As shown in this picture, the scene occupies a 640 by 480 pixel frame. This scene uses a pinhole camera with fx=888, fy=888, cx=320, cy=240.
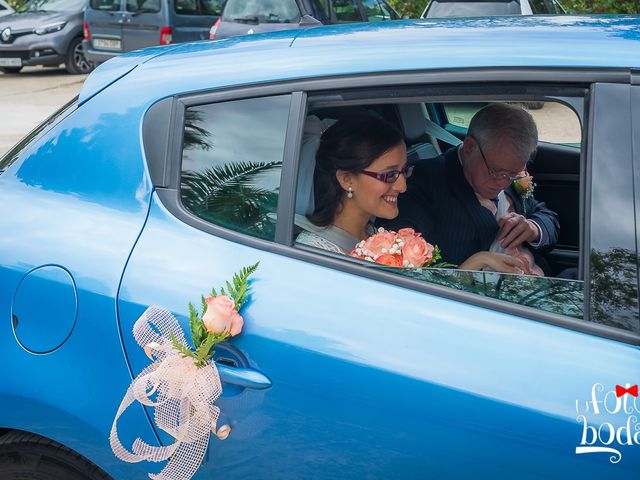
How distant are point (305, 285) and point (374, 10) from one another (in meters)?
10.4

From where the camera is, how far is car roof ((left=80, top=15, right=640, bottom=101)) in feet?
6.34

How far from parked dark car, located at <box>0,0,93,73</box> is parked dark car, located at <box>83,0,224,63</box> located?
1329 millimetres

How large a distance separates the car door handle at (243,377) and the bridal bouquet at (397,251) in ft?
1.56

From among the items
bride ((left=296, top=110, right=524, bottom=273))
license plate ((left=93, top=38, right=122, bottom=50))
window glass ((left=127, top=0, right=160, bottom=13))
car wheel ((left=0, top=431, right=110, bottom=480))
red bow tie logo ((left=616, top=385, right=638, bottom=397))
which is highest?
window glass ((left=127, top=0, right=160, bottom=13))

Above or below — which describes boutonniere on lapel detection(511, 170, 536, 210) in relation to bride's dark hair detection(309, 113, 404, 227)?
above

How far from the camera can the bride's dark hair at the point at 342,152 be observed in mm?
2510

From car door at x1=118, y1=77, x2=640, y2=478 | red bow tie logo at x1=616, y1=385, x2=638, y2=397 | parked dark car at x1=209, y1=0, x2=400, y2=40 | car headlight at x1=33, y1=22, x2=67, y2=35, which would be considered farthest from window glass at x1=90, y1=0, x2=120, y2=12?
red bow tie logo at x1=616, y1=385, x2=638, y2=397

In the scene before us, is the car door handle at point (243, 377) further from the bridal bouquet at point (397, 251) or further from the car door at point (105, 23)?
the car door at point (105, 23)

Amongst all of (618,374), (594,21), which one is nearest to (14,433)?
(618,374)

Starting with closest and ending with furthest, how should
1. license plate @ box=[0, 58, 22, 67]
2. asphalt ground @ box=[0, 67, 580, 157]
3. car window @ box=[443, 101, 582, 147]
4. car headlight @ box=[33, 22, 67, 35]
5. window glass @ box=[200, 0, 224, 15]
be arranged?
1. car window @ box=[443, 101, 582, 147]
2. asphalt ground @ box=[0, 67, 580, 157]
3. window glass @ box=[200, 0, 224, 15]
4. car headlight @ box=[33, 22, 67, 35]
5. license plate @ box=[0, 58, 22, 67]

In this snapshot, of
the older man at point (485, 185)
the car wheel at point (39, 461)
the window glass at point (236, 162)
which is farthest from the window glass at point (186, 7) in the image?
the car wheel at point (39, 461)

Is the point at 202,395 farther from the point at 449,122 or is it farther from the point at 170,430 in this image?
the point at 449,122

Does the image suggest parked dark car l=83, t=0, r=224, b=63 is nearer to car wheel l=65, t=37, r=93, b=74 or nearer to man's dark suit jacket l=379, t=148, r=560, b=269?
car wheel l=65, t=37, r=93, b=74

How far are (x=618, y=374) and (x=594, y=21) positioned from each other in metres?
1.00
